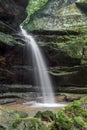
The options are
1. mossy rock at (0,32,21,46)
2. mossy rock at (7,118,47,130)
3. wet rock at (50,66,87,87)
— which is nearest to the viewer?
mossy rock at (7,118,47,130)

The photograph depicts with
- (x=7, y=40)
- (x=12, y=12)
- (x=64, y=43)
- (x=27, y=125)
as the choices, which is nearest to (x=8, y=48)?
(x=7, y=40)

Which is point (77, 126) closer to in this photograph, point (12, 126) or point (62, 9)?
point (12, 126)

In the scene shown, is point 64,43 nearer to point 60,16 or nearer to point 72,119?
point 60,16

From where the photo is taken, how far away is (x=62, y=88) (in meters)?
23.3

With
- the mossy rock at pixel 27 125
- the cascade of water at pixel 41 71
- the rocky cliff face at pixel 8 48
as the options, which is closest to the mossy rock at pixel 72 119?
the mossy rock at pixel 27 125

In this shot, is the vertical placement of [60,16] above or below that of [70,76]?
above

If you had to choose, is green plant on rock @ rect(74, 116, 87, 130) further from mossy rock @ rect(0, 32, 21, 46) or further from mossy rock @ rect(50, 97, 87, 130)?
mossy rock @ rect(0, 32, 21, 46)

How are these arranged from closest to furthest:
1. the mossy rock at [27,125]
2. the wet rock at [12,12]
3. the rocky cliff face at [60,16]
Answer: the mossy rock at [27,125]
the wet rock at [12,12]
the rocky cliff face at [60,16]

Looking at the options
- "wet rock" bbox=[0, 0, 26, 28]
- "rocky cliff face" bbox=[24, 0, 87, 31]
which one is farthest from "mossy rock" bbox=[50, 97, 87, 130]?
"rocky cliff face" bbox=[24, 0, 87, 31]

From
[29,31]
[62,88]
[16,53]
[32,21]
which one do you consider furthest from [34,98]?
[32,21]

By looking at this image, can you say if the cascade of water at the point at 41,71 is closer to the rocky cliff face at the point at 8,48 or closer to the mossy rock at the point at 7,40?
the rocky cliff face at the point at 8,48

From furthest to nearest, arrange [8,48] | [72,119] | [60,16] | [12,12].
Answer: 1. [60,16]
2. [12,12]
3. [8,48]
4. [72,119]

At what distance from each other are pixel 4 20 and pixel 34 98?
874cm

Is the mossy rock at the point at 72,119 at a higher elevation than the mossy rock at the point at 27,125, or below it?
higher
